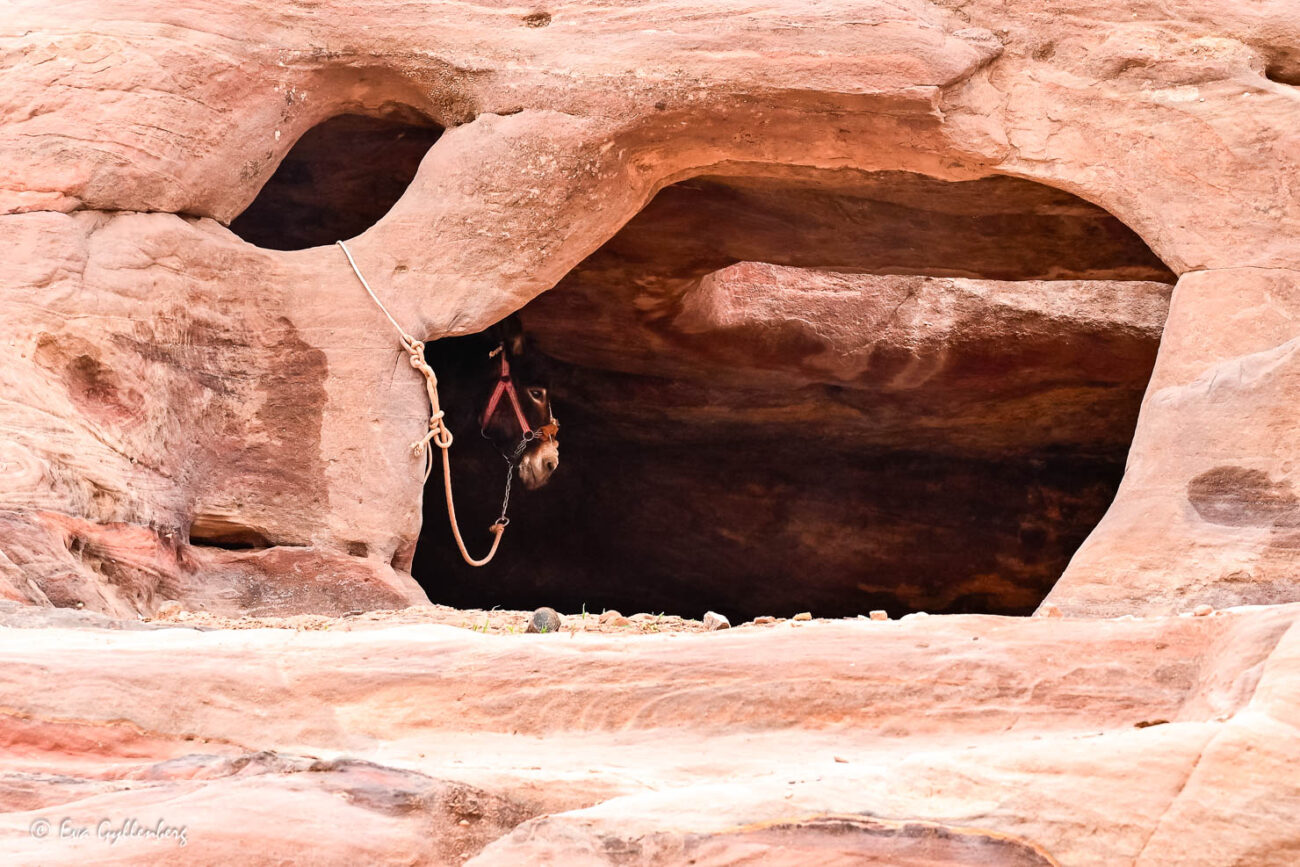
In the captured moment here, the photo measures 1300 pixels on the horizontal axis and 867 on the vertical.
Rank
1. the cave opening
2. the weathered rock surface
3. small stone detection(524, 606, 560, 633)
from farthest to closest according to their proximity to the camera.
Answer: the cave opening < small stone detection(524, 606, 560, 633) < the weathered rock surface

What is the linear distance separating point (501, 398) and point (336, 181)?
1257 mm

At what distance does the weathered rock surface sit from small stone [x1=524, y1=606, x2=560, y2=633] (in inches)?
29.3

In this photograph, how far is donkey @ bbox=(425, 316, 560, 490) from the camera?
7.09 metres

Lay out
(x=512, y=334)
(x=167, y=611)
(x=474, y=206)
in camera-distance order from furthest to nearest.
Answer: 1. (x=512, y=334)
2. (x=474, y=206)
3. (x=167, y=611)

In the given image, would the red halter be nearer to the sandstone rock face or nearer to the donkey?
the donkey

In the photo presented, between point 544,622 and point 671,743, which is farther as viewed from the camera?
point 544,622

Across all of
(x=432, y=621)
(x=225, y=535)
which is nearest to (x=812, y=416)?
(x=225, y=535)

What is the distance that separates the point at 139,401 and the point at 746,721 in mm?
2633

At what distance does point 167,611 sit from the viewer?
15.0 ft

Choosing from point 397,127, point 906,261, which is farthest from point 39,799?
point 906,261

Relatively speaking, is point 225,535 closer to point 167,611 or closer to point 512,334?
point 167,611

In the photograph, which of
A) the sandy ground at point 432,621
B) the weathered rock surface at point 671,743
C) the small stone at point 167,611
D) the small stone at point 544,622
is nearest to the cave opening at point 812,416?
the sandy ground at point 432,621

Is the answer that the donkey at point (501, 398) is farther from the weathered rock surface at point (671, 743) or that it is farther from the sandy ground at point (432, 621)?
the weathered rock surface at point (671, 743)

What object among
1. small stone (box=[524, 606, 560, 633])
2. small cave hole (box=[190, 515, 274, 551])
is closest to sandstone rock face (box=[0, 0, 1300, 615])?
small cave hole (box=[190, 515, 274, 551])
